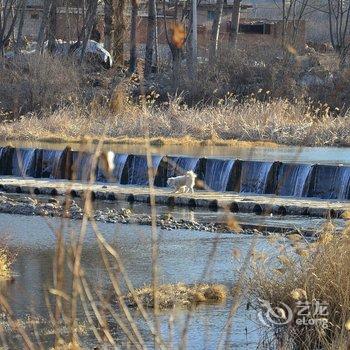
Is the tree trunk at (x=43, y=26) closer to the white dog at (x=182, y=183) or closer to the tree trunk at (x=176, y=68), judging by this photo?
the tree trunk at (x=176, y=68)

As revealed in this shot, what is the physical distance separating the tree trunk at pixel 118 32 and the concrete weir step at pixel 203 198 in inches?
885

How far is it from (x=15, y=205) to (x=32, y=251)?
217 inches

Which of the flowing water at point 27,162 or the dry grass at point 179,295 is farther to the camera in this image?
the flowing water at point 27,162

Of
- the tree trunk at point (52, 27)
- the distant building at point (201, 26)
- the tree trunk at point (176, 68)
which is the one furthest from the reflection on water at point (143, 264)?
the distant building at point (201, 26)

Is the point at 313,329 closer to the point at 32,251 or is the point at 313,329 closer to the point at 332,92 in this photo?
the point at 32,251

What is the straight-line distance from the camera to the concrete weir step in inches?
818

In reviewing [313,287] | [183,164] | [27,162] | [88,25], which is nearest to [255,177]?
[183,164]

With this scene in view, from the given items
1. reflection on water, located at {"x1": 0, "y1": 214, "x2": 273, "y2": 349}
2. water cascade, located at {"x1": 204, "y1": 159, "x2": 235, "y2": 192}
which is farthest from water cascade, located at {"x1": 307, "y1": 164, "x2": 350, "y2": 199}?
reflection on water, located at {"x1": 0, "y1": 214, "x2": 273, "y2": 349}

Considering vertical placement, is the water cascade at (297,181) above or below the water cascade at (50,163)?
above

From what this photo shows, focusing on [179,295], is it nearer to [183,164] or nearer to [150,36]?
[183,164]

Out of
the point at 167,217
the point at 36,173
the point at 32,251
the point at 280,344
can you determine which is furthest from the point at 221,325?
the point at 36,173

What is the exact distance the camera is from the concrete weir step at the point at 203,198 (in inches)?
818

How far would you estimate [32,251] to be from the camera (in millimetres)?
16156

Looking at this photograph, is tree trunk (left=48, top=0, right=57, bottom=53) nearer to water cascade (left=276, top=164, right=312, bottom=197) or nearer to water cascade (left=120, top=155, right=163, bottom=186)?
water cascade (left=120, top=155, right=163, bottom=186)
